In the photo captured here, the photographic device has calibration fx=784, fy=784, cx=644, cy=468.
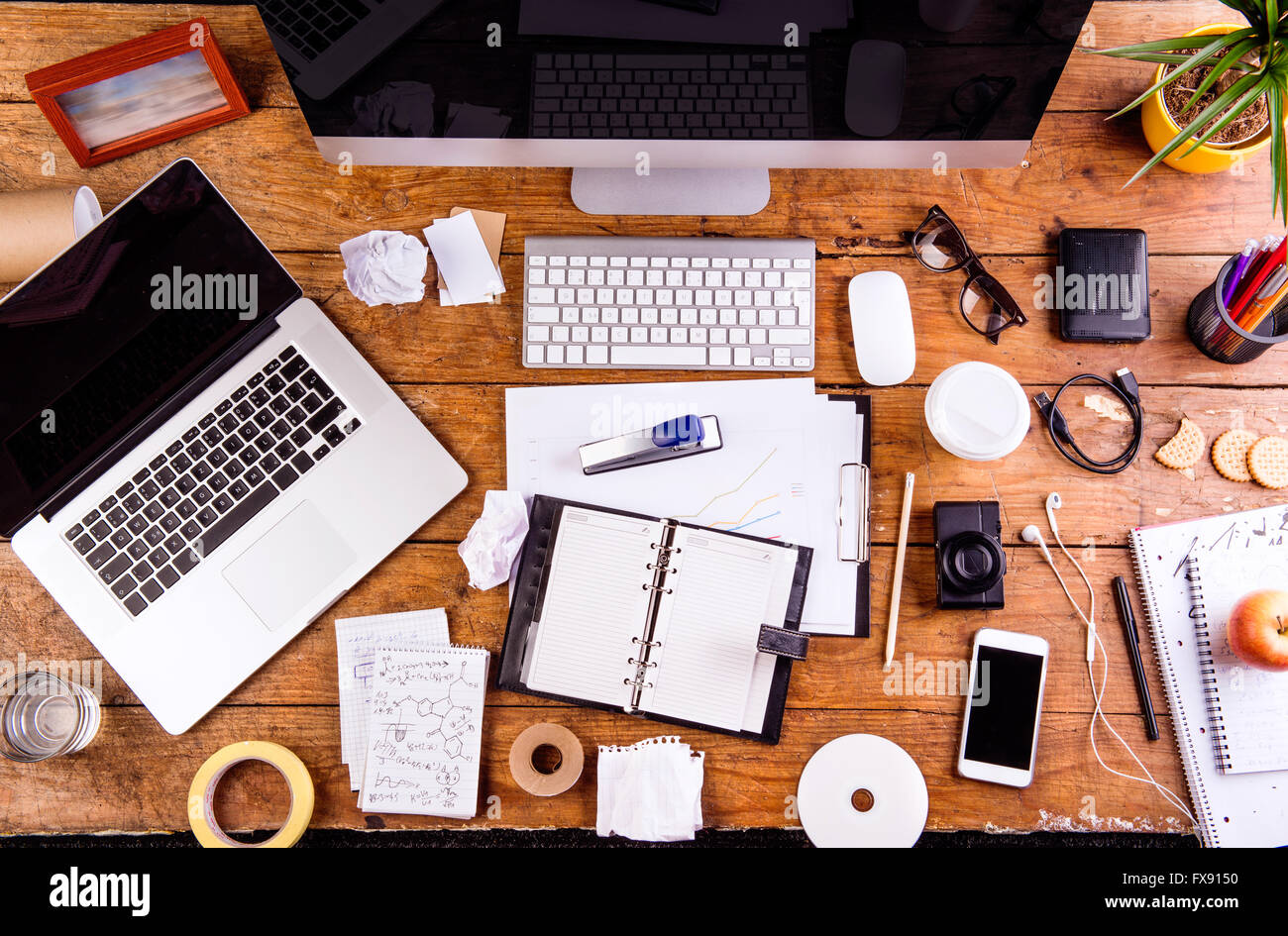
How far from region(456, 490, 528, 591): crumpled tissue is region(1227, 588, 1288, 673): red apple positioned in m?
0.85

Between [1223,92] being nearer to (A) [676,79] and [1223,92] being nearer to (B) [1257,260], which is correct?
(B) [1257,260]

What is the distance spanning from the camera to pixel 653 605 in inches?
38.2

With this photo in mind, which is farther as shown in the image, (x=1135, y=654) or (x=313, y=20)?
(x=1135, y=654)

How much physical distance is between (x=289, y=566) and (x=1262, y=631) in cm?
114

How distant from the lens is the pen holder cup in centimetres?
93

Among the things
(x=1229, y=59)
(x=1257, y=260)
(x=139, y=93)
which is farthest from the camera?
(x=139, y=93)

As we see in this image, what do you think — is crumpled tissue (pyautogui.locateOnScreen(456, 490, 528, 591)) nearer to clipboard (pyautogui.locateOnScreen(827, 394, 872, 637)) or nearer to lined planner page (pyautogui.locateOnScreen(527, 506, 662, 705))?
lined planner page (pyautogui.locateOnScreen(527, 506, 662, 705))

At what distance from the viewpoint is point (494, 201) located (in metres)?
1.04

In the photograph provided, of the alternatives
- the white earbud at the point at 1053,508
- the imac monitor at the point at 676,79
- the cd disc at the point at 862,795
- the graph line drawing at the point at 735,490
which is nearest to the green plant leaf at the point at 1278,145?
the imac monitor at the point at 676,79

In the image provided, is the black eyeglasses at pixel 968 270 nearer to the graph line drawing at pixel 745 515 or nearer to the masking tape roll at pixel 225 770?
the graph line drawing at pixel 745 515

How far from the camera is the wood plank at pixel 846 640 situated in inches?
37.7

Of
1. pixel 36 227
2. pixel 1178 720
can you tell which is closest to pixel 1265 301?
pixel 1178 720

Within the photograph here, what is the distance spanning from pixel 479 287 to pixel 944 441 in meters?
0.62
